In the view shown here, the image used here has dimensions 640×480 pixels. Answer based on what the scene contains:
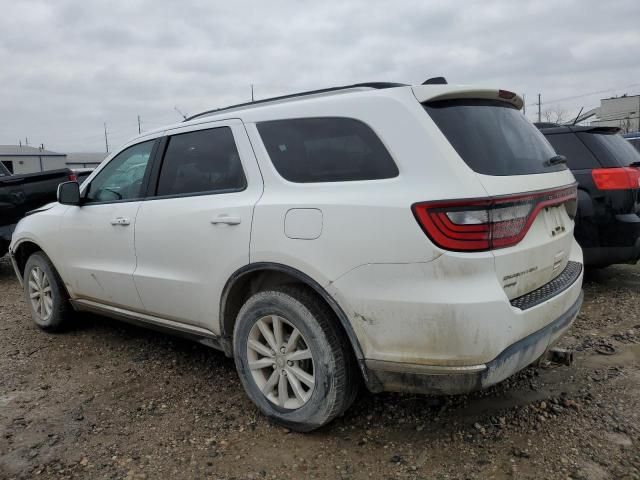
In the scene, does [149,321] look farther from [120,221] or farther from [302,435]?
[302,435]

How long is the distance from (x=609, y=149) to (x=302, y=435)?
4.02 meters

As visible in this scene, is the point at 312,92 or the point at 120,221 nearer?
the point at 312,92

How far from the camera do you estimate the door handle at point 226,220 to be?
288 cm

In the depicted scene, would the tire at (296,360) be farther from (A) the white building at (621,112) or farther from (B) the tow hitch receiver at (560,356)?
(A) the white building at (621,112)

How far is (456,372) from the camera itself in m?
2.27

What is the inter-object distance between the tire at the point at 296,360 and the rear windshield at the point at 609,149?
3.61 metres

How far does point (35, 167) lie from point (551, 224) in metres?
52.2

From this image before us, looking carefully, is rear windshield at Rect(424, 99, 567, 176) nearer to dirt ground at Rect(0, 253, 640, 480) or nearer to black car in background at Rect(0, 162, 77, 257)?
dirt ground at Rect(0, 253, 640, 480)

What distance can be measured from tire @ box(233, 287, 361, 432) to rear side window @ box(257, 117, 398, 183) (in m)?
0.63

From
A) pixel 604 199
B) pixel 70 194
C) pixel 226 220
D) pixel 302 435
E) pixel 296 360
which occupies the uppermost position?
pixel 70 194

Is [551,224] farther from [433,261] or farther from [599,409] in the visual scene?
[599,409]

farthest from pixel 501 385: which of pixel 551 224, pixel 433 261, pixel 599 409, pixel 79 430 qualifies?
pixel 79 430

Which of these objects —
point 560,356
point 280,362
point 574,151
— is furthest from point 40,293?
point 574,151

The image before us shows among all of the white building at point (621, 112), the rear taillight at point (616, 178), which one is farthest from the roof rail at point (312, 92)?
the white building at point (621, 112)
